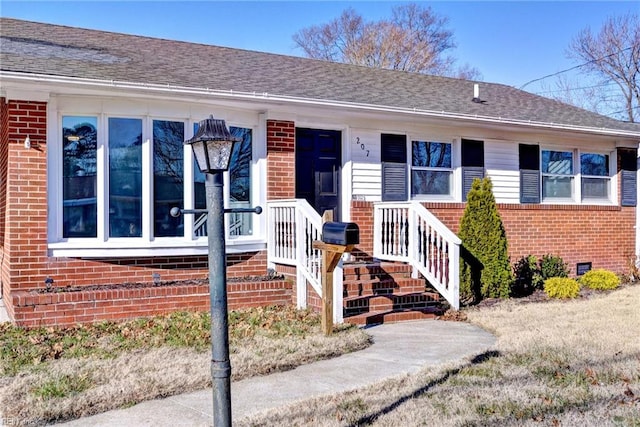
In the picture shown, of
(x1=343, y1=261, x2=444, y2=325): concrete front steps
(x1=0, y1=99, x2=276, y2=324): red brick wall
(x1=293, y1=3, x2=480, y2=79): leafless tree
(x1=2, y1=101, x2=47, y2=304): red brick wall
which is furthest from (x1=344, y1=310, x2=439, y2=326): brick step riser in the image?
(x1=293, y1=3, x2=480, y2=79): leafless tree

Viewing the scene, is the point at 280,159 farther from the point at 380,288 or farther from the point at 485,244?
the point at 485,244

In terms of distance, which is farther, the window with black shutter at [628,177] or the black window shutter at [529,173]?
the window with black shutter at [628,177]

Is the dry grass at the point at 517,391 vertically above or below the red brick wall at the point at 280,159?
below

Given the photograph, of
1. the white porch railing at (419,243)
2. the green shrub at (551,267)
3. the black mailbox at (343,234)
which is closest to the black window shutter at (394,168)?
the white porch railing at (419,243)

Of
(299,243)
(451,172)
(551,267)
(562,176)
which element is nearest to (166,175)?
(299,243)

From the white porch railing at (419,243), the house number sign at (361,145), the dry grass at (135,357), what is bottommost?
the dry grass at (135,357)

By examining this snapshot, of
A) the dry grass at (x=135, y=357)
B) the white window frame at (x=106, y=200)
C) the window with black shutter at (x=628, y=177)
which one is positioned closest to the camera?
the dry grass at (x=135, y=357)

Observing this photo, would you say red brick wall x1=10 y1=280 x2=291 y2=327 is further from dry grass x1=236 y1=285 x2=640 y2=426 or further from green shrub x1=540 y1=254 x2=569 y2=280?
green shrub x1=540 y1=254 x2=569 y2=280

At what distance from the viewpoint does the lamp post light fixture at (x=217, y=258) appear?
11.2 feet

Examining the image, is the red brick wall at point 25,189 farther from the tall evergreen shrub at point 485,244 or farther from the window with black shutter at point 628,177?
the window with black shutter at point 628,177

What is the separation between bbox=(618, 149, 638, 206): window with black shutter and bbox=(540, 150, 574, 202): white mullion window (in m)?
1.35

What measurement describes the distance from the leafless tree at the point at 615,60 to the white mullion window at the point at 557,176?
19.1m

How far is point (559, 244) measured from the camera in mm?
12273

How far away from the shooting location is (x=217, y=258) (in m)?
3.49
